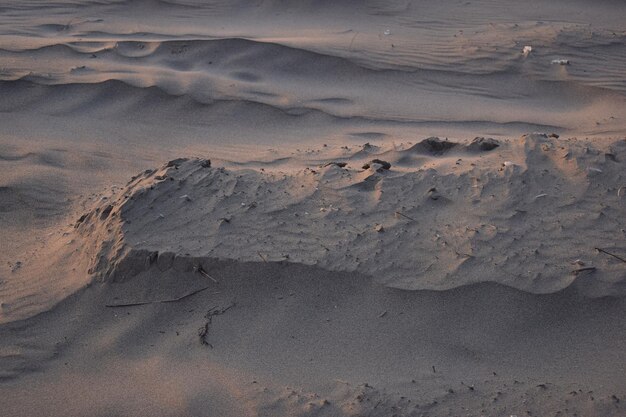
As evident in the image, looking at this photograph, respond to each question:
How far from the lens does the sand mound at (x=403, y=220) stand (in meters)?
3.00

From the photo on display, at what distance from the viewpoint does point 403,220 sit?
10.6 feet

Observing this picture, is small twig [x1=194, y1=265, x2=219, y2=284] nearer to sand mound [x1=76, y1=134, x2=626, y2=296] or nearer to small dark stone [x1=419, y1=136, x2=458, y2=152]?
sand mound [x1=76, y1=134, x2=626, y2=296]

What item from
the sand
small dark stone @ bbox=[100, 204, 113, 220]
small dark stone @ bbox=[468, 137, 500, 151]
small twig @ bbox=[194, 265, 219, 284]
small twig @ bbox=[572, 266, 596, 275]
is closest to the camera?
the sand

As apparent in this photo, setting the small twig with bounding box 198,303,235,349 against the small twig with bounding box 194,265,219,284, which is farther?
the small twig with bounding box 194,265,219,284

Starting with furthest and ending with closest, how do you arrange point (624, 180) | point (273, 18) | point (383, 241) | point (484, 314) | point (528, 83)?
point (273, 18), point (528, 83), point (624, 180), point (383, 241), point (484, 314)

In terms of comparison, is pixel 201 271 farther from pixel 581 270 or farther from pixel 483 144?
pixel 483 144

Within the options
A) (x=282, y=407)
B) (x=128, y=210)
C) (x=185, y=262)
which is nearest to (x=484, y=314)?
(x=282, y=407)

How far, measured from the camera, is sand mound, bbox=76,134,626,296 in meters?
3.00

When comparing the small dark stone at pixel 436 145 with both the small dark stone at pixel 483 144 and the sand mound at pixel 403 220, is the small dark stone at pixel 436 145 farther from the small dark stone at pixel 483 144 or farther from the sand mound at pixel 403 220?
the sand mound at pixel 403 220

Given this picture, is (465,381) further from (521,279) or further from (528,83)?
(528,83)

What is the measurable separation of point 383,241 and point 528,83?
3344mm

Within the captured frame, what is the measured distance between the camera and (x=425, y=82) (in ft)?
19.5

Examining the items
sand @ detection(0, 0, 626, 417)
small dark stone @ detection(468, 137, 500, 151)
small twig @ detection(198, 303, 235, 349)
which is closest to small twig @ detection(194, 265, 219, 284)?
sand @ detection(0, 0, 626, 417)

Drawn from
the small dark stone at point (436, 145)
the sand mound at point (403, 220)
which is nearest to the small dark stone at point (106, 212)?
the sand mound at point (403, 220)
